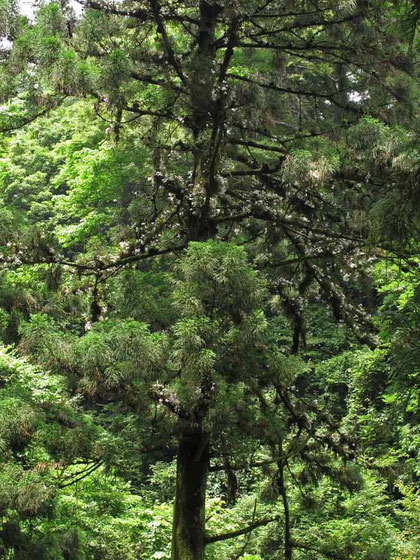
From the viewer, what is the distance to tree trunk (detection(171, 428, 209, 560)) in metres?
5.32

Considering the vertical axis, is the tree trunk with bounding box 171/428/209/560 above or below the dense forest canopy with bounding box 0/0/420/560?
below

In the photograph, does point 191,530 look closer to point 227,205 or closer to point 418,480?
point 227,205

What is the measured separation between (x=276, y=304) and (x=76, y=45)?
10.4 feet

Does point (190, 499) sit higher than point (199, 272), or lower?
lower

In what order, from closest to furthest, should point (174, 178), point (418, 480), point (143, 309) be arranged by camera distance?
1. point (143, 309)
2. point (174, 178)
3. point (418, 480)

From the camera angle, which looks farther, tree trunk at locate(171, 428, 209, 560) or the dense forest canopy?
tree trunk at locate(171, 428, 209, 560)

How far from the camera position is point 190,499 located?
17.9ft

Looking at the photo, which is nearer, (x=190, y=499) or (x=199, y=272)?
(x=199, y=272)

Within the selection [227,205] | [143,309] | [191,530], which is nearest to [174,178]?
[227,205]

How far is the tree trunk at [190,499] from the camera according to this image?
5316 mm

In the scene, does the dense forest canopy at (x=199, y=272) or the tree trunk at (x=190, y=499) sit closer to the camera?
the dense forest canopy at (x=199, y=272)

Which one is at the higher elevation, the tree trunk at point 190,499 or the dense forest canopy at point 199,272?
the dense forest canopy at point 199,272

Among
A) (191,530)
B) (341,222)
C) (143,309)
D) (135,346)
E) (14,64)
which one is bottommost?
(191,530)

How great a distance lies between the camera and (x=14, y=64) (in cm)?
535
